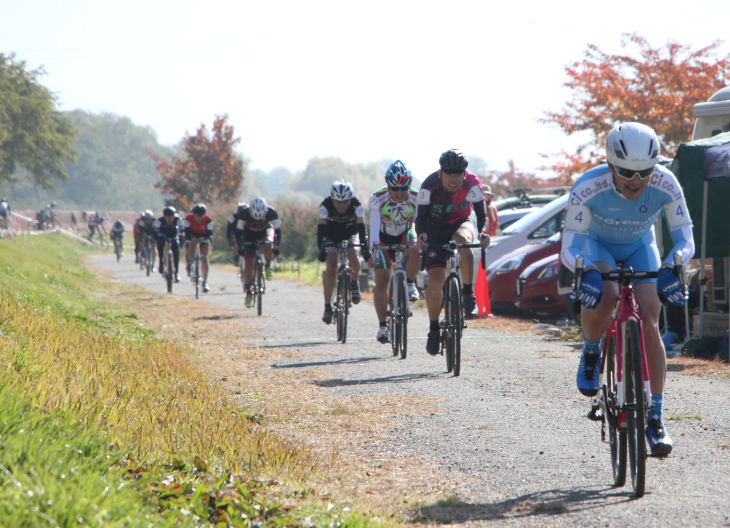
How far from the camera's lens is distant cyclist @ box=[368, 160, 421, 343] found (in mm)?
9258

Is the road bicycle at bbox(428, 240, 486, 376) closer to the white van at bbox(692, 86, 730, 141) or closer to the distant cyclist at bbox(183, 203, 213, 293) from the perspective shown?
the white van at bbox(692, 86, 730, 141)

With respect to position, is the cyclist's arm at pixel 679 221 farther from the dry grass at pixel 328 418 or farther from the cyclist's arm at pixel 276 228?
the cyclist's arm at pixel 276 228

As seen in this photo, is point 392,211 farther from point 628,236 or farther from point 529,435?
point 628,236

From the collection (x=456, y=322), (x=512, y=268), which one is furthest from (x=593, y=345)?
(x=512, y=268)

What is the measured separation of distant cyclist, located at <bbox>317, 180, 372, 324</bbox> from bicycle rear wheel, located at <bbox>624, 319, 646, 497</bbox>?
6661mm

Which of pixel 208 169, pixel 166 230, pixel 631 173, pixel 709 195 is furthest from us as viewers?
pixel 208 169

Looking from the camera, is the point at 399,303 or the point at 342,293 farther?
the point at 342,293

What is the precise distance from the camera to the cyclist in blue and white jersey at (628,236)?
A: 416cm

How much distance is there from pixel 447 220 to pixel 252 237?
24.0 ft

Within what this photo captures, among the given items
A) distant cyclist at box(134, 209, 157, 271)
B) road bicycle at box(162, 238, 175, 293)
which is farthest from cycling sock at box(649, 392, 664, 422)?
distant cyclist at box(134, 209, 157, 271)

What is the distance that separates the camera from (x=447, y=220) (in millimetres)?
8266

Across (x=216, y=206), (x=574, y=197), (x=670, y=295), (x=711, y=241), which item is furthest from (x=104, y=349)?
(x=216, y=206)

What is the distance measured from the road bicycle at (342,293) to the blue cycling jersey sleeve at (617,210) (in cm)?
632

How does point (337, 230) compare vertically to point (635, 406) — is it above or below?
above
